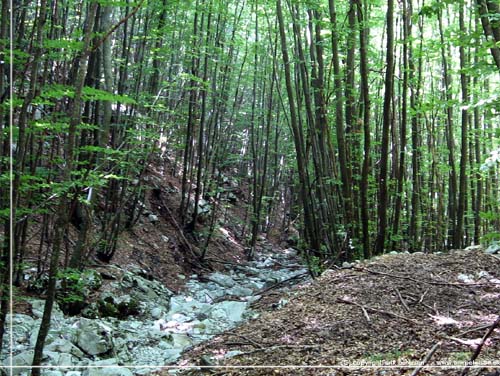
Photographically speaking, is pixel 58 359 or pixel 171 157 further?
pixel 171 157

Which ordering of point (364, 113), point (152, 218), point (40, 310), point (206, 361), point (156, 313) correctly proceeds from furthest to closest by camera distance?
point (152, 218)
point (364, 113)
point (156, 313)
point (40, 310)
point (206, 361)

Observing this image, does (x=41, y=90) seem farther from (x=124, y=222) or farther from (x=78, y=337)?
(x=124, y=222)

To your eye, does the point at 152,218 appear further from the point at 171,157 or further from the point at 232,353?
the point at 232,353

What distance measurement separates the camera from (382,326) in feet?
13.4

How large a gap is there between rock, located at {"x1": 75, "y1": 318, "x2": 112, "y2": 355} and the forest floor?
0.87 m

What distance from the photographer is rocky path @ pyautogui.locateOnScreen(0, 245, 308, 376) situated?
446cm

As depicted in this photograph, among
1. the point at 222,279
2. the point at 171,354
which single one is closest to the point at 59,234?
the point at 171,354

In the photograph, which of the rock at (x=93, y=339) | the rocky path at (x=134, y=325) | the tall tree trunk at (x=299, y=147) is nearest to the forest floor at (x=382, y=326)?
the rocky path at (x=134, y=325)

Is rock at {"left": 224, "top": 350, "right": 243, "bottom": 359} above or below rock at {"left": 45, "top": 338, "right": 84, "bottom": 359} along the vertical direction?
above

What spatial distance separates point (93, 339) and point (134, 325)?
1168 millimetres

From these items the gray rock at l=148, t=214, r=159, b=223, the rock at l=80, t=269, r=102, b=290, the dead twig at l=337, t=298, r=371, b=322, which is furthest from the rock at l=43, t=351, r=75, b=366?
the gray rock at l=148, t=214, r=159, b=223

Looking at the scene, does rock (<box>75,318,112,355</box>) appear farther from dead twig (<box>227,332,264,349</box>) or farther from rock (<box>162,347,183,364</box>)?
dead twig (<box>227,332,264,349</box>)

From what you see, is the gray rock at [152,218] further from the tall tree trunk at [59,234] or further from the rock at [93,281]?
the tall tree trunk at [59,234]

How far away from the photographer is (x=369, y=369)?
3.16m
